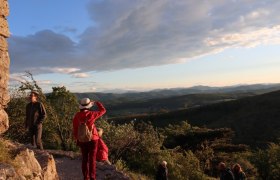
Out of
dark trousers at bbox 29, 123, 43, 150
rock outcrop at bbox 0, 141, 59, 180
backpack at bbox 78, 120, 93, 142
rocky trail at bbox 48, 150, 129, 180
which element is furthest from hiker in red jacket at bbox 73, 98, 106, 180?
dark trousers at bbox 29, 123, 43, 150

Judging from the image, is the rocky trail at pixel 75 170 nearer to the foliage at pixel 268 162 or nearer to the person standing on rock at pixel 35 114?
the person standing on rock at pixel 35 114

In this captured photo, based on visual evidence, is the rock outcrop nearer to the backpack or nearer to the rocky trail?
the backpack

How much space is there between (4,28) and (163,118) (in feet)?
384

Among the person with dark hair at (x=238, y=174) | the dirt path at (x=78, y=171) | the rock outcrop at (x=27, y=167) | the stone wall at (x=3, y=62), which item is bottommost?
the person with dark hair at (x=238, y=174)

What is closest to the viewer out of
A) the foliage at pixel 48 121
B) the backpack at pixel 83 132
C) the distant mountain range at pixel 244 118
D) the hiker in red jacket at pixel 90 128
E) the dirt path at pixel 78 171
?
the backpack at pixel 83 132

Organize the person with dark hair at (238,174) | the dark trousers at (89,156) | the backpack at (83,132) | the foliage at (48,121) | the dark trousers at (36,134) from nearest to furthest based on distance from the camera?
the backpack at (83,132)
the dark trousers at (89,156)
the dark trousers at (36,134)
the person with dark hair at (238,174)
the foliage at (48,121)

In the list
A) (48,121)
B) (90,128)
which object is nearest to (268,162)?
(48,121)

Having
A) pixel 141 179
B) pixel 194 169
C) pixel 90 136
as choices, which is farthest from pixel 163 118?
pixel 90 136

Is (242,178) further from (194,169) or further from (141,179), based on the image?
(194,169)

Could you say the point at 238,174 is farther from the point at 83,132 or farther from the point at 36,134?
the point at 83,132

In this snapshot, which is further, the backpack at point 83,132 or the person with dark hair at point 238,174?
the person with dark hair at point 238,174

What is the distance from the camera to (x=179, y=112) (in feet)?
417

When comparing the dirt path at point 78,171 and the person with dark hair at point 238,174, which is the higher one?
the dirt path at point 78,171

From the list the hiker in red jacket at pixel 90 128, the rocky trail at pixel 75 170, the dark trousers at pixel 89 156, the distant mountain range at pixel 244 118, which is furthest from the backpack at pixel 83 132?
the distant mountain range at pixel 244 118
